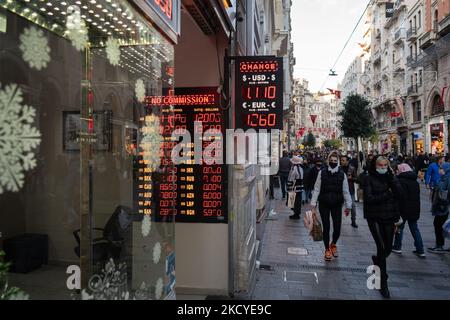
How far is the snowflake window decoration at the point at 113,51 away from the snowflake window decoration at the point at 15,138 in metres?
0.82

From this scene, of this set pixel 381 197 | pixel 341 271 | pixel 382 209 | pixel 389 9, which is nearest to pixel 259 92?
pixel 381 197

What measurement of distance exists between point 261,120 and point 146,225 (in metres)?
3.05

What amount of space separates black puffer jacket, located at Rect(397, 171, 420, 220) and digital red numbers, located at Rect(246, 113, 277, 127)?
11.6 feet

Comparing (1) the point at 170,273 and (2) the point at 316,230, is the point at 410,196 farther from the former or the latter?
(1) the point at 170,273

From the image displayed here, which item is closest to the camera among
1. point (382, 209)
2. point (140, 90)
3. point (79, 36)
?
point (79, 36)

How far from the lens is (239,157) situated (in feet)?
19.6

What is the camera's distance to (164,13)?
3.07m

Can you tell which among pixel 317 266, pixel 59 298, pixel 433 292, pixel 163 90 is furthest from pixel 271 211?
pixel 59 298

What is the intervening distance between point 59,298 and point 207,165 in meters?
3.75

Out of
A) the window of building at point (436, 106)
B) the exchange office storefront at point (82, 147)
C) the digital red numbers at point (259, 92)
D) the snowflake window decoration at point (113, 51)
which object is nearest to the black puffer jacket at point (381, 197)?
the digital red numbers at point (259, 92)

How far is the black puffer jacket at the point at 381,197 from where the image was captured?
19.1 feet

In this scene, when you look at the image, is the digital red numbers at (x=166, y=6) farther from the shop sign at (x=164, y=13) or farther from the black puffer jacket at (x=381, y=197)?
the black puffer jacket at (x=381, y=197)

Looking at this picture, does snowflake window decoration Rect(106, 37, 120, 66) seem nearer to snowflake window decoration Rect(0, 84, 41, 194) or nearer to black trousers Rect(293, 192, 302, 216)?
snowflake window decoration Rect(0, 84, 41, 194)

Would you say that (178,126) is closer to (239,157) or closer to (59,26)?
(239,157)
